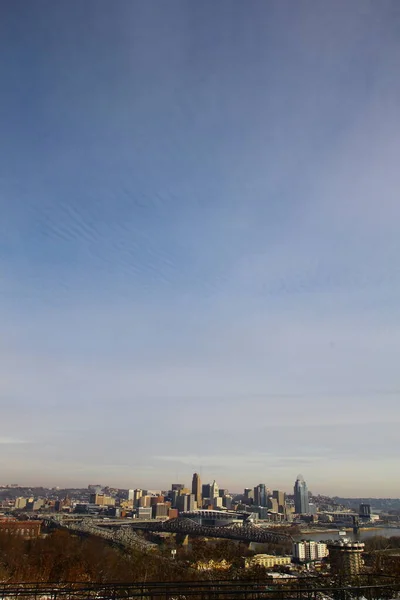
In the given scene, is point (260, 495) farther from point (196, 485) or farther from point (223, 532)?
point (223, 532)

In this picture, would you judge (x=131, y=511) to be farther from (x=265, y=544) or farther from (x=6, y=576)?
(x=6, y=576)

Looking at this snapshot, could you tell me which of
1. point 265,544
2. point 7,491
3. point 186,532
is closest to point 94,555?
point 265,544

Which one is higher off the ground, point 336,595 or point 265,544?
point 336,595

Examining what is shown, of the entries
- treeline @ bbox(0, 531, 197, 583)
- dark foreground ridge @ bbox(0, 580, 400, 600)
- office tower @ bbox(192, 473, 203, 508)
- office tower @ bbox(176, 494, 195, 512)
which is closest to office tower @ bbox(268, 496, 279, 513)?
office tower @ bbox(192, 473, 203, 508)

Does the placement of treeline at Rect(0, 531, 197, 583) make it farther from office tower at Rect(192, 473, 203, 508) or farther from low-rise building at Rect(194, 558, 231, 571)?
office tower at Rect(192, 473, 203, 508)

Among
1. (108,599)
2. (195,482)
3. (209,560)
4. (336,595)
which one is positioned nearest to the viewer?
(108,599)
